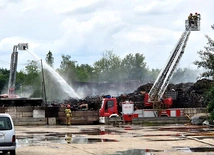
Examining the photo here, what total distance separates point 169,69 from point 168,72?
28 centimetres

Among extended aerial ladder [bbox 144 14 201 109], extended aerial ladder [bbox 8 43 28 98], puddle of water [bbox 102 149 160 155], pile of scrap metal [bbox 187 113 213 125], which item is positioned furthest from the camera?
extended aerial ladder [bbox 8 43 28 98]

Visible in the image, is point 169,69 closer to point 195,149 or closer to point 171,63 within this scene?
point 171,63

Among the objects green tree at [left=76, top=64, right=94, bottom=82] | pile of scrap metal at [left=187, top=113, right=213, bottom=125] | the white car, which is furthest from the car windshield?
green tree at [left=76, top=64, right=94, bottom=82]

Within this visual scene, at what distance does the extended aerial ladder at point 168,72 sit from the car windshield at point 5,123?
2437 centimetres

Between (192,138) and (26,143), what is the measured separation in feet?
24.6

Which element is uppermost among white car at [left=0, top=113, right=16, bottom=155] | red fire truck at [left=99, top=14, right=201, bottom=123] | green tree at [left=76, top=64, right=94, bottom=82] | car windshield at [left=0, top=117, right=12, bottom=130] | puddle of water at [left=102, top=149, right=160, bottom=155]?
green tree at [left=76, top=64, right=94, bottom=82]

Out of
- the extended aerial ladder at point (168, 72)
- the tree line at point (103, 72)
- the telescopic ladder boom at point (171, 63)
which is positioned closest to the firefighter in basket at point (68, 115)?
the extended aerial ladder at point (168, 72)

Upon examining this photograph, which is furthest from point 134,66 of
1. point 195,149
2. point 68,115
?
point 195,149

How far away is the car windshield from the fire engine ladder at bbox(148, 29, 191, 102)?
81.5ft

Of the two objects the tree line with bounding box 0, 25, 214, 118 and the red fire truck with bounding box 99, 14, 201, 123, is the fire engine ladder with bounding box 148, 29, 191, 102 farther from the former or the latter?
the tree line with bounding box 0, 25, 214, 118

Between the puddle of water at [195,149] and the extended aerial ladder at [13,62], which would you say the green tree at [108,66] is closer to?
the extended aerial ladder at [13,62]

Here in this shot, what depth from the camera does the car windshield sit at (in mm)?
15523

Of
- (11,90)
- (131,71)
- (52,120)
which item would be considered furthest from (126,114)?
(131,71)

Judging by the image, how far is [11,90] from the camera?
47.8 metres
